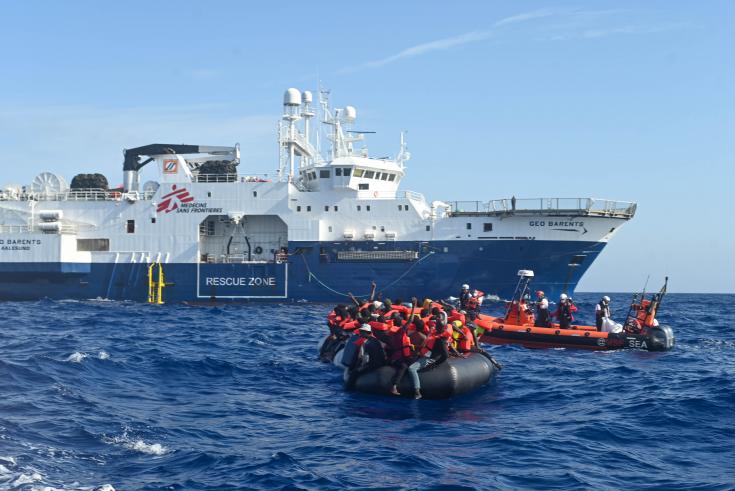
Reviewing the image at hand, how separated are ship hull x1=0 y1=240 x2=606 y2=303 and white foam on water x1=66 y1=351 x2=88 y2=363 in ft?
73.4

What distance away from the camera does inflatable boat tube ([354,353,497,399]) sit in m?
14.9

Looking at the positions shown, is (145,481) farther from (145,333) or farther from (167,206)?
(167,206)

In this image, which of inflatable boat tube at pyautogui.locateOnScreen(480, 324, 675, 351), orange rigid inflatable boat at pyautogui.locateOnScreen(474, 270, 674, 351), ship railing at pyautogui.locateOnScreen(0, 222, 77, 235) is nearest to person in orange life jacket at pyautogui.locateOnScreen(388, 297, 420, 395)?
orange rigid inflatable boat at pyautogui.locateOnScreen(474, 270, 674, 351)

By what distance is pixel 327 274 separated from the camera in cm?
4028

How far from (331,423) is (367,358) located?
9.48 ft

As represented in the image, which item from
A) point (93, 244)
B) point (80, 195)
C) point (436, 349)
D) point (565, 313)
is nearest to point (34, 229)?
point (80, 195)

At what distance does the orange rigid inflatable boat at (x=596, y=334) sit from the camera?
21.9 meters

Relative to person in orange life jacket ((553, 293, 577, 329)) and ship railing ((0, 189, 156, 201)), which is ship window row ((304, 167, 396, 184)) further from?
person in orange life jacket ((553, 293, 577, 329))

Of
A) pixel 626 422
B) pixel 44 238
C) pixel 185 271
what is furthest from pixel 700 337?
pixel 44 238

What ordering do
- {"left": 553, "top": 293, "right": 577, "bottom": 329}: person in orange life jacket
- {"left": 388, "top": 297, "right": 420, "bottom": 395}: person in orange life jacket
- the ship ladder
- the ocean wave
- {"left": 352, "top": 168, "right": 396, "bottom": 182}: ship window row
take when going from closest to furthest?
the ocean wave
{"left": 388, "top": 297, "right": 420, "bottom": 395}: person in orange life jacket
{"left": 553, "top": 293, "right": 577, "bottom": 329}: person in orange life jacket
{"left": 352, "top": 168, "right": 396, "bottom": 182}: ship window row
the ship ladder

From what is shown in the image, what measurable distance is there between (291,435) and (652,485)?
5.34m

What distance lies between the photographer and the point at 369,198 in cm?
4138

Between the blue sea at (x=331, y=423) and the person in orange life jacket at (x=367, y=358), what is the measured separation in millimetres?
462

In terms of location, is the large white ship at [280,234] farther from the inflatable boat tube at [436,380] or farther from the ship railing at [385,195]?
the inflatable boat tube at [436,380]
